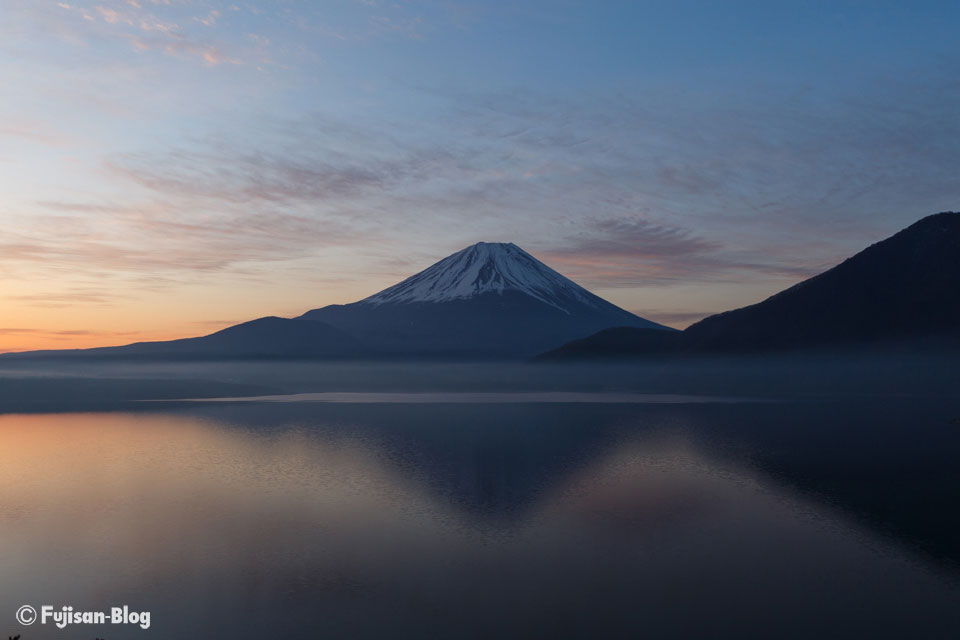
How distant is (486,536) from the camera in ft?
74.2

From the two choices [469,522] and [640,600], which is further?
[469,522]

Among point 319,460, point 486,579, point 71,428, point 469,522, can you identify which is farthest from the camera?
point 71,428

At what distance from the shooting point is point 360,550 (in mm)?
20781

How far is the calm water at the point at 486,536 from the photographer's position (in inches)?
633

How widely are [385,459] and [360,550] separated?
17180mm

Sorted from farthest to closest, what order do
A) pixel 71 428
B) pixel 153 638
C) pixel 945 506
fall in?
pixel 71 428 → pixel 945 506 → pixel 153 638

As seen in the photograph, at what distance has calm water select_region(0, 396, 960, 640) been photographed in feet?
52.7

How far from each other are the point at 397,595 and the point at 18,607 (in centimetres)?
891

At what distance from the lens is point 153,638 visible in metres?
15.0

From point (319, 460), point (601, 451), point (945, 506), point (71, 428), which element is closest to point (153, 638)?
point (319, 460)

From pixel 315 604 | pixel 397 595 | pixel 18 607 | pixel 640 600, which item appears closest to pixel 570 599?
pixel 640 600

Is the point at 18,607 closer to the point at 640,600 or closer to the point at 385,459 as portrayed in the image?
the point at 640,600

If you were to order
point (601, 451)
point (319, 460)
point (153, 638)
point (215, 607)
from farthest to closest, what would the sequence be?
1. point (601, 451)
2. point (319, 460)
3. point (215, 607)
4. point (153, 638)

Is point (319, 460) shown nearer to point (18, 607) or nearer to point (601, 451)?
point (601, 451)
